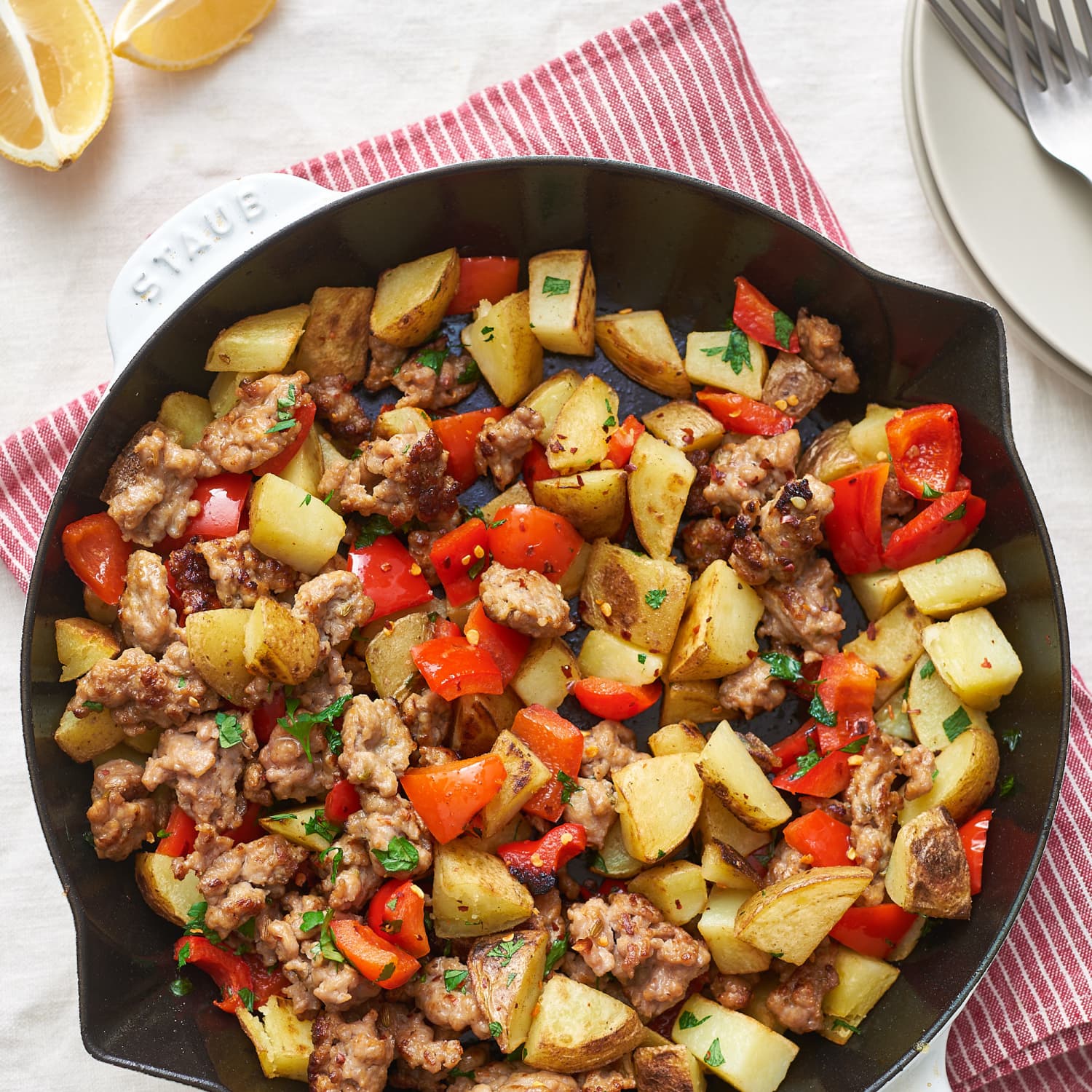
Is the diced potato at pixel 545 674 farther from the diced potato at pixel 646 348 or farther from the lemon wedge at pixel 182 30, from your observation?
the lemon wedge at pixel 182 30

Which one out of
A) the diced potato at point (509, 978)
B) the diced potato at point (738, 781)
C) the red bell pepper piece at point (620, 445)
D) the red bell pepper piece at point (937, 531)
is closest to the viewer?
the diced potato at point (509, 978)

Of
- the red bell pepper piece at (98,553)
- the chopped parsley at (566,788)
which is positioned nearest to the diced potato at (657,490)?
the chopped parsley at (566,788)

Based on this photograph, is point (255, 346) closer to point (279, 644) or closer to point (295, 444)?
point (295, 444)

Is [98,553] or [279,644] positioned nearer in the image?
[279,644]

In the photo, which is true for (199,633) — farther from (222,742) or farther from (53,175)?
(53,175)

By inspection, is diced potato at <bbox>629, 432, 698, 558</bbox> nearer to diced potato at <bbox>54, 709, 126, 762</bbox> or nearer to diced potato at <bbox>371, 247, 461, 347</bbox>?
diced potato at <bbox>371, 247, 461, 347</bbox>

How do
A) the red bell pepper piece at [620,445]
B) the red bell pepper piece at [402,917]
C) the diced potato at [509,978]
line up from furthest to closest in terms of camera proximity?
1. the red bell pepper piece at [620,445]
2. the red bell pepper piece at [402,917]
3. the diced potato at [509,978]

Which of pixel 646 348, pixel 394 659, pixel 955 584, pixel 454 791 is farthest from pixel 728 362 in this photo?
pixel 454 791
